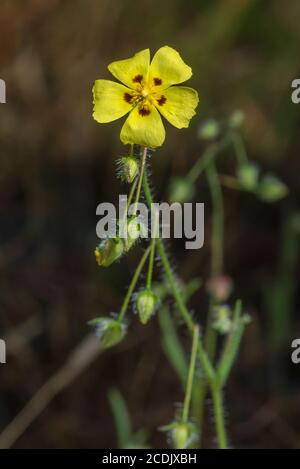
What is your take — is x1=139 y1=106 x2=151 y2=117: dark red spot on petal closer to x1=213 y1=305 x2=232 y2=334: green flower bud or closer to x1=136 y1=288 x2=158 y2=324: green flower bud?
x1=136 y1=288 x2=158 y2=324: green flower bud

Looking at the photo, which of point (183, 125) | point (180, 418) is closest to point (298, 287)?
point (180, 418)

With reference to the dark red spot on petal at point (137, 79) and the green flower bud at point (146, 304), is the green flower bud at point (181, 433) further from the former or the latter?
the dark red spot on petal at point (137, 79)

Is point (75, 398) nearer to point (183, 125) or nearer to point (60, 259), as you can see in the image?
point (60, 259)

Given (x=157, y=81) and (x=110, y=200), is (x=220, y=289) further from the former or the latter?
(x=110, y=200)

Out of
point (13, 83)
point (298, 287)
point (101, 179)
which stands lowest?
point (298, 287)

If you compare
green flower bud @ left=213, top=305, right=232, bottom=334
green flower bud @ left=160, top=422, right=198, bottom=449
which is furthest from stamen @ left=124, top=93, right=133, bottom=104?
green flower bud @ left=160, top=422, right=198, bottom=449

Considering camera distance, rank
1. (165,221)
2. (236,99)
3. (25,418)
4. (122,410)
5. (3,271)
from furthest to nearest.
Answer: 1. (236,99)
2. (3,271)
3. (25,418)
4. (122,410)
5. (165,221)

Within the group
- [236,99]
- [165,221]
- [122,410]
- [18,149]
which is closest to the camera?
[165,221]

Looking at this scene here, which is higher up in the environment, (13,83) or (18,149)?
(13,83)
